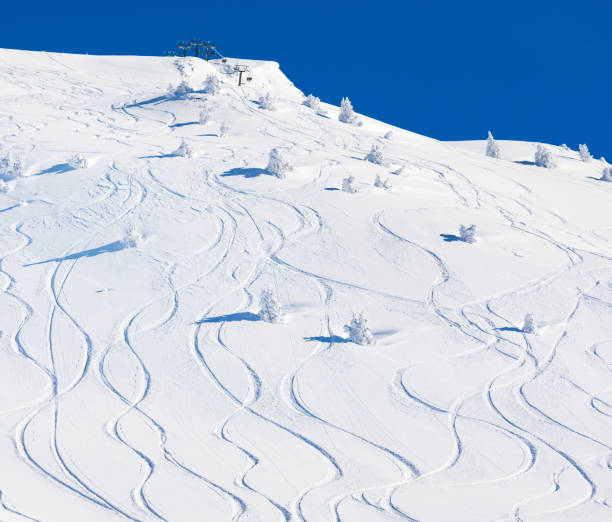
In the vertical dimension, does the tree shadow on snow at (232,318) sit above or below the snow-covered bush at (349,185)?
below

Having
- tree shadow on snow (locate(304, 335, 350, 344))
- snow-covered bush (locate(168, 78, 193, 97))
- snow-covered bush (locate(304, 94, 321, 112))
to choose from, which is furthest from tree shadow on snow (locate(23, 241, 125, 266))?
snow-covered bush (locate(304, 94, 321, 112))

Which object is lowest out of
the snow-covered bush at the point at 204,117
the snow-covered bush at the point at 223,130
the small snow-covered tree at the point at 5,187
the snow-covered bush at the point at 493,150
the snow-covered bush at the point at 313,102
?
the small snow-covered tree at the point at 5,187

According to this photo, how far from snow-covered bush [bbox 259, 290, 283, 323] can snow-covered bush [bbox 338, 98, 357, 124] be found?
23.1 metres

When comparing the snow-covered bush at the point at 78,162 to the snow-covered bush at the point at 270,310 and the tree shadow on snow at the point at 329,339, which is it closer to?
the snow-covered bush at the point at 270,310

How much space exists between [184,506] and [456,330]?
7.83 metres

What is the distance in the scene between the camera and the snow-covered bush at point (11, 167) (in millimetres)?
24000

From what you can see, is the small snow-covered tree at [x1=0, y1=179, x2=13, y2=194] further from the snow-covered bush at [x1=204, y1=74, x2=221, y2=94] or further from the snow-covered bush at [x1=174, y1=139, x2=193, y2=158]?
the snow-covered bush at [x1=204, y1=74, x2=221, y2=94]

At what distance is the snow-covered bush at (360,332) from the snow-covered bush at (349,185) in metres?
8.91

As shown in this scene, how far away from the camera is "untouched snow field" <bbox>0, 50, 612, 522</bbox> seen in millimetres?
10156

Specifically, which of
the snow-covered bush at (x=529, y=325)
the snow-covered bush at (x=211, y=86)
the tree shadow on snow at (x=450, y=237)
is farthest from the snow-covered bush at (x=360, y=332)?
the snow-covered bush at (x=211, y=86)

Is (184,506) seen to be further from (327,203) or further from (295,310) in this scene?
(327,203)

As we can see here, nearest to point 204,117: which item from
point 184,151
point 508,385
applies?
point 184,151

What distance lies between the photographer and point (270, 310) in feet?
50.3

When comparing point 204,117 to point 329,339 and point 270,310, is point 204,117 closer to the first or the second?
point 270,310
